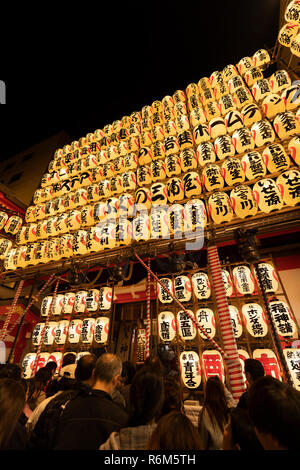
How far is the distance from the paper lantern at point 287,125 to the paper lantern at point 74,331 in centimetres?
913

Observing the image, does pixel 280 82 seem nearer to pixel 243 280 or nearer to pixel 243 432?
pixel 243 280

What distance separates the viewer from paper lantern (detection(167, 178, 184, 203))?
274 inches

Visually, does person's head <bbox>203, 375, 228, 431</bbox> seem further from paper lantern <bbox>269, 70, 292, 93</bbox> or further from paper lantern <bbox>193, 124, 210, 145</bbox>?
paper lantern <bbox>269, 70, 292, 93</bbox>

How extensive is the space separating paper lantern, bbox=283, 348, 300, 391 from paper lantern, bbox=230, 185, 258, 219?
11.9ft

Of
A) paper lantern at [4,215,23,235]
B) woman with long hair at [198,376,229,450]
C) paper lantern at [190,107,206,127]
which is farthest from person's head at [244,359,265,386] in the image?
paper lantern at [4,215,23,235]

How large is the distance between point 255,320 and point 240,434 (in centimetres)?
452

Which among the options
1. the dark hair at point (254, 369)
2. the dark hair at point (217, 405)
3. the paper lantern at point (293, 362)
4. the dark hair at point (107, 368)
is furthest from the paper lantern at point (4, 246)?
the paper lantern at point (293, 362)

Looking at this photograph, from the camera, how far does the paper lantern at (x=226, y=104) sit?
311 inches

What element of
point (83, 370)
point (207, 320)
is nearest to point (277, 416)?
point (83, 370)

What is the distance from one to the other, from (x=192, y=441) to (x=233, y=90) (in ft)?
32.8

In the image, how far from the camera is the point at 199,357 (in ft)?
19.8

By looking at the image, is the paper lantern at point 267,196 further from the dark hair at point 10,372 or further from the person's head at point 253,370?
the dark hair at point 10,372
